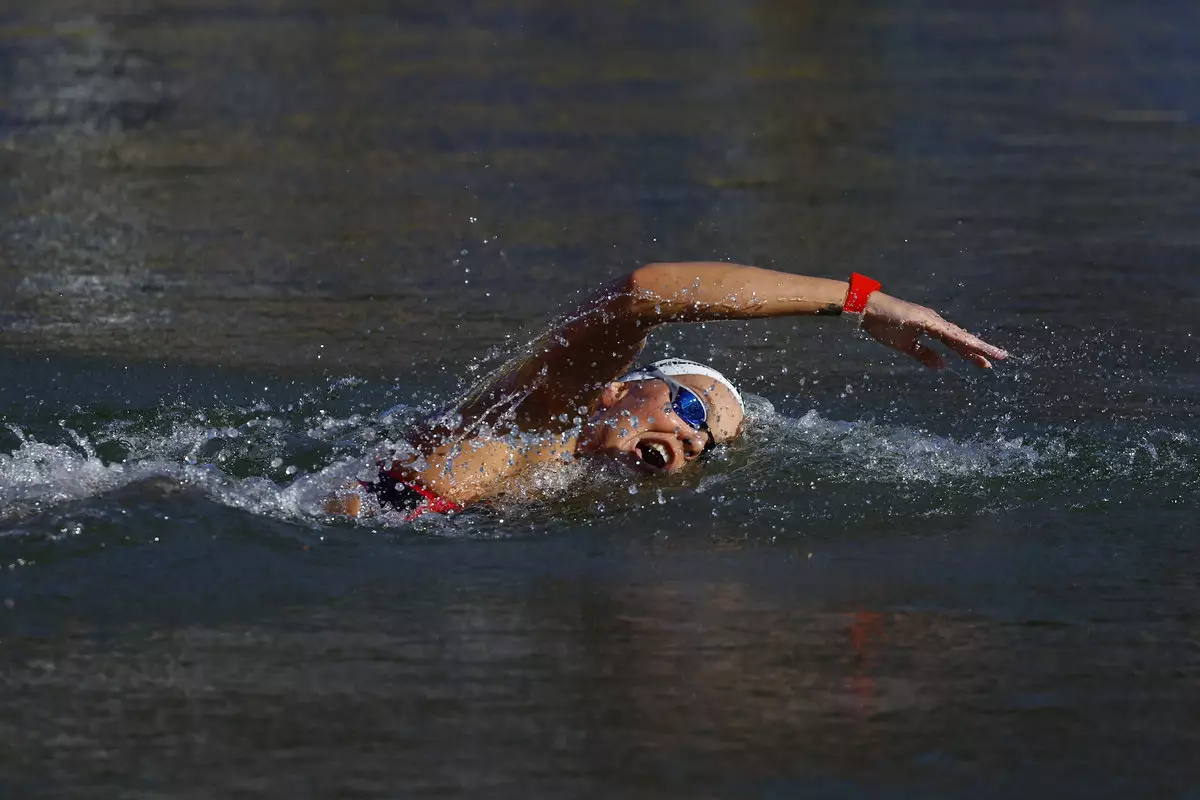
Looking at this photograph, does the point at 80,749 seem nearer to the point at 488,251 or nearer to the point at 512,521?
the point at 512,521

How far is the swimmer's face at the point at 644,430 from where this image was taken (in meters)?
6.62

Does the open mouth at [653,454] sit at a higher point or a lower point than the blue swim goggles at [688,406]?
lower

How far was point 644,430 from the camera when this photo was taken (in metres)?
6.61

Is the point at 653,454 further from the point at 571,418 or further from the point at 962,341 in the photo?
the point at 962,341

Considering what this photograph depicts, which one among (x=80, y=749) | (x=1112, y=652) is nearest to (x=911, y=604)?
(x=1112, y=652)

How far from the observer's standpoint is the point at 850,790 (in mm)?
4469

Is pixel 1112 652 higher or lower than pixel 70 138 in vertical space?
lower

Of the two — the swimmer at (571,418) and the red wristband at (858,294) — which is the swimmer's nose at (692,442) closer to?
the swimmer at (571,418)

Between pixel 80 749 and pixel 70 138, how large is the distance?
10194mm

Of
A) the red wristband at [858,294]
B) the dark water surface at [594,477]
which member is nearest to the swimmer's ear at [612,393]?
the dark water surface at [594,477]

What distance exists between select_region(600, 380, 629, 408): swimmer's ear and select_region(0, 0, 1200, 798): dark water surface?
35cm

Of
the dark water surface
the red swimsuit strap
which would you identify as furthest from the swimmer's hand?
the red swimsuit strap

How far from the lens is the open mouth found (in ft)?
21.6

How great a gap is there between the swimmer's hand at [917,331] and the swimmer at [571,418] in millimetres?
12
